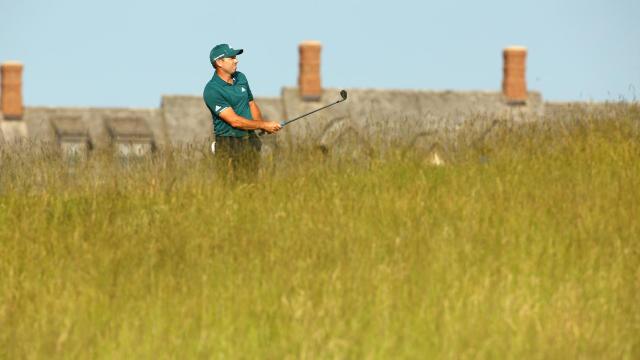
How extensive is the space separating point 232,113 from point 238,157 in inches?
16.5

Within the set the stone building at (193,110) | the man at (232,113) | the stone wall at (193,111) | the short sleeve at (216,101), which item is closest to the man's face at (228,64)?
the man at (232,113)

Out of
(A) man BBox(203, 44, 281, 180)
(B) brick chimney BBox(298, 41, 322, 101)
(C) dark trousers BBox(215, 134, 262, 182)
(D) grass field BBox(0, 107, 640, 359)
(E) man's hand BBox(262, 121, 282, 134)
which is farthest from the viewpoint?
(B) brick chimney BBox(298, 41, 322, 101)

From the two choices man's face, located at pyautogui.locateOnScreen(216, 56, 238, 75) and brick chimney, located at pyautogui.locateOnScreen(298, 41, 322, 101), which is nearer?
man's face, located at pyautogui.locateOnScreen(216, 56, 238, 75)

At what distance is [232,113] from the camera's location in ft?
40.5

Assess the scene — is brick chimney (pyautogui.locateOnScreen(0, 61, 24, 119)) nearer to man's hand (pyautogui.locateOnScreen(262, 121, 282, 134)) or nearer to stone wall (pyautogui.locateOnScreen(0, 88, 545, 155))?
stone wall (pyautogui.locateOnScreen(0, 88, 545, 155))

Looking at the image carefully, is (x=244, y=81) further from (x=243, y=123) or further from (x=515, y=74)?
(x=515, y=74)

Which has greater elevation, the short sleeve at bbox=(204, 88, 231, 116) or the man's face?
the man's face

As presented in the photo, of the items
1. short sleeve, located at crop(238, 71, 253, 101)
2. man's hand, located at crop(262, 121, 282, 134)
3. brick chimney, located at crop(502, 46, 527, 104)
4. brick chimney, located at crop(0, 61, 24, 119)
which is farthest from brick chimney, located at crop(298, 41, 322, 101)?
Answer: man's hand, located at crop(262, 121, 282, 134)

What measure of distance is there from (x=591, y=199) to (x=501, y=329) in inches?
118

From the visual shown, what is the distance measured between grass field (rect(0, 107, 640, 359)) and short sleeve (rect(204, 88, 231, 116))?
1.61ft

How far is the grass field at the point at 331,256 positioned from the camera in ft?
24.7

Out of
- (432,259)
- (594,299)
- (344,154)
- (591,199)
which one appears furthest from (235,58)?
(594,299)

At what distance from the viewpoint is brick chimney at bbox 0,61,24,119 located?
72562mm

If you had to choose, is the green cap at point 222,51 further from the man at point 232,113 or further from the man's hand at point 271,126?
the man's hand at point 271,126
